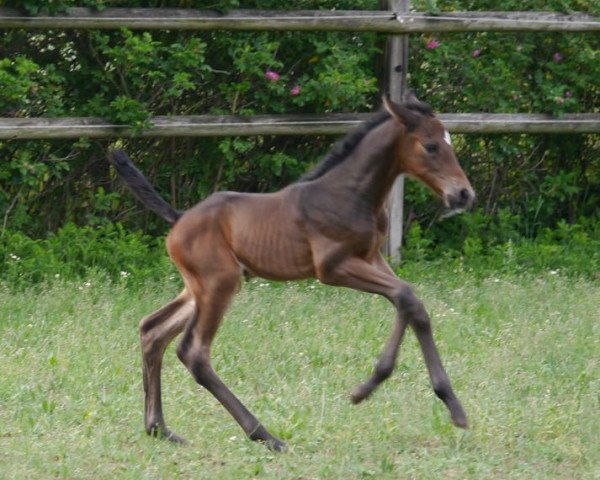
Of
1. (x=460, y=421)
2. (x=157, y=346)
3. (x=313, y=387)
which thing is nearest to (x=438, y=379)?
(x=460, y=421)

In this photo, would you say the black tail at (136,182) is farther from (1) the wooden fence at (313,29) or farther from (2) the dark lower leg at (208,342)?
(1) the wooden fence at (313,29)

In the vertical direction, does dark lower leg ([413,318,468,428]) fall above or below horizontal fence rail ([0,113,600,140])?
above

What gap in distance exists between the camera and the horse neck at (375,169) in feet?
21.6

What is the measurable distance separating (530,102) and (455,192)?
527 cm

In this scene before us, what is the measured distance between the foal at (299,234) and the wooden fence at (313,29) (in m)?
3.40

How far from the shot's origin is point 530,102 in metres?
11.4

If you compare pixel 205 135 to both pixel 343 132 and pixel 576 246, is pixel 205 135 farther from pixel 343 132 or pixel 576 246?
pixel 576 246

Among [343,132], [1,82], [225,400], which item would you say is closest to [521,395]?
[225,400]

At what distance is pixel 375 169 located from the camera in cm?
659

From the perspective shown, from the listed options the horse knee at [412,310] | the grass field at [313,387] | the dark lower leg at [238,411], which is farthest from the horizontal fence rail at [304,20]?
the horse knee at [412,310]

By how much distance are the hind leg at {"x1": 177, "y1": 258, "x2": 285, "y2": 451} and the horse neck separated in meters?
→ 0.77

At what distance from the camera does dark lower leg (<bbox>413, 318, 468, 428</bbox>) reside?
604 cm

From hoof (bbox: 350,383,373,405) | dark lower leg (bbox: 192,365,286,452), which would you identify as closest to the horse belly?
dark lower leg (bbox: 192,365,286,452)

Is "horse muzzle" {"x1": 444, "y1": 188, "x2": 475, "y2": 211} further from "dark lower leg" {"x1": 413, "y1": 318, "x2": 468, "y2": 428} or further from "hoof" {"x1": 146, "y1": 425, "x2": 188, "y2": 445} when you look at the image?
"hoof" {"x1": 146, "y1": 425, "x2": 188, "y2": 445}
